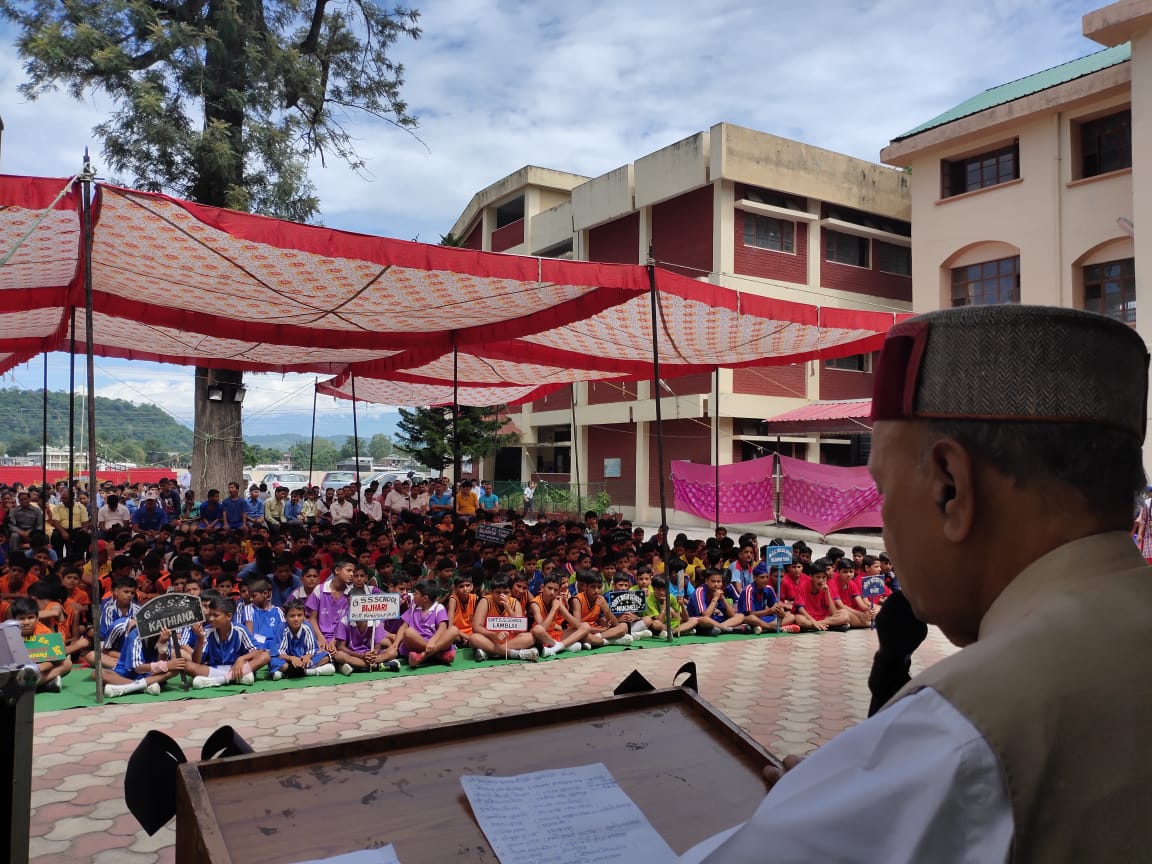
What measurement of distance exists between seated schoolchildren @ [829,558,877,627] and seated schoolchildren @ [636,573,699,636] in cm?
178

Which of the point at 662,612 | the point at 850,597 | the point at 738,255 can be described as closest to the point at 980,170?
the point at 738,255

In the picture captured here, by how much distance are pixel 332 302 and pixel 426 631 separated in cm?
299

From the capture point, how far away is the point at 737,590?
27.4ft

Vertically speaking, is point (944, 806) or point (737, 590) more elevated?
point (944, 806)

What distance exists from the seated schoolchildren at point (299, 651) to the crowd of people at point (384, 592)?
0.01 m

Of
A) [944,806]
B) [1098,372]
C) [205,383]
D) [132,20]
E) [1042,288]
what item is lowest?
[944,806]

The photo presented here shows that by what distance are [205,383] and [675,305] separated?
9867mm

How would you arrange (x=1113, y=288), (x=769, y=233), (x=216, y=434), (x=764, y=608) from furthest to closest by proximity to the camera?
(x=769, y=233) < (x=1113, y=288) < (x=216, y=434) < (x=764, y=608)

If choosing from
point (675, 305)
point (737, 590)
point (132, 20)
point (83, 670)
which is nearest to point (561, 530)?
point (737, 590)

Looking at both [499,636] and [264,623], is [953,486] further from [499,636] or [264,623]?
[499,636]

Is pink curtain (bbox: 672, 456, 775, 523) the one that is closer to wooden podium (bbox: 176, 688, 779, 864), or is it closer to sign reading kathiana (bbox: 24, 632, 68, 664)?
sign reading kathiana (bbox: 24, 632, 68, 664)

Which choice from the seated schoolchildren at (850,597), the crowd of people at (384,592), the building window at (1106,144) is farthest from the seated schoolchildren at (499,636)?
the building window at (1106,144)

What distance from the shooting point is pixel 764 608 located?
831 centimetres

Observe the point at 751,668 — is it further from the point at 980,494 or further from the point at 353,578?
the point at 980,494
